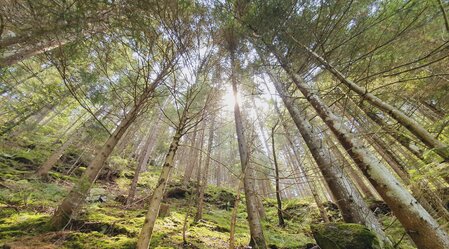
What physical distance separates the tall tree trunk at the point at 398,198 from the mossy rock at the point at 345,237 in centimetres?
65

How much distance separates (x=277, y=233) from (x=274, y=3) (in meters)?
7.58

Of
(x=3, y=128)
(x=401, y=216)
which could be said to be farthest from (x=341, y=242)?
(x=3, y=128)

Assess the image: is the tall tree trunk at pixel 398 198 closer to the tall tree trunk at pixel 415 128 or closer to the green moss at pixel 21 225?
the tall tree trunk at pixel 415 128

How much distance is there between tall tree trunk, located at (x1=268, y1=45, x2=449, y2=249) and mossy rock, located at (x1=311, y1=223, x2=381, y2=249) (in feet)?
2.13

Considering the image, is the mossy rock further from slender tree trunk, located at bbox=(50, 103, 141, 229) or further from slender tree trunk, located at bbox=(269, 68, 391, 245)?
slender tree trunk, located at bbox=(50, 103, 141, 229)

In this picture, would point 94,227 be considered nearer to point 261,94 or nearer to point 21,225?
point 21,225

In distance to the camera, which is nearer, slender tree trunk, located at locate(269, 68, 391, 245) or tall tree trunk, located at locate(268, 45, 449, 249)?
tall tree trunk, located at locate(268, 45, 449, 249)

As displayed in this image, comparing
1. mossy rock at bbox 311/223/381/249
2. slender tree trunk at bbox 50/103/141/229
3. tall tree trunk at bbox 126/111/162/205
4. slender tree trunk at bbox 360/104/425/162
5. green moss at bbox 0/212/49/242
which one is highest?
tall tree trunk at bbox 126/111/162/205

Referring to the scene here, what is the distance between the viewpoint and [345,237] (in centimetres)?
337

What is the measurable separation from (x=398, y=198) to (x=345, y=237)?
1064 mm

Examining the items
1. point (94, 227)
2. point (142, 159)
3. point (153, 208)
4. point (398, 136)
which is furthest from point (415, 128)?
point (142, 159)

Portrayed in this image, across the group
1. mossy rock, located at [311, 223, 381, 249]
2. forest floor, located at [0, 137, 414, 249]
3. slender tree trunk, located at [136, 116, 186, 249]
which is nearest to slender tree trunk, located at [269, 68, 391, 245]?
mossy rock, located at [311, 223, 381, 249]

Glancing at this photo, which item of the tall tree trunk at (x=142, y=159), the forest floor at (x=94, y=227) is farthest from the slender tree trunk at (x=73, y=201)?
the tall tree trunk at (x=142, y=159)

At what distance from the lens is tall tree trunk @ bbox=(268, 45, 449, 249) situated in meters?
2.48
